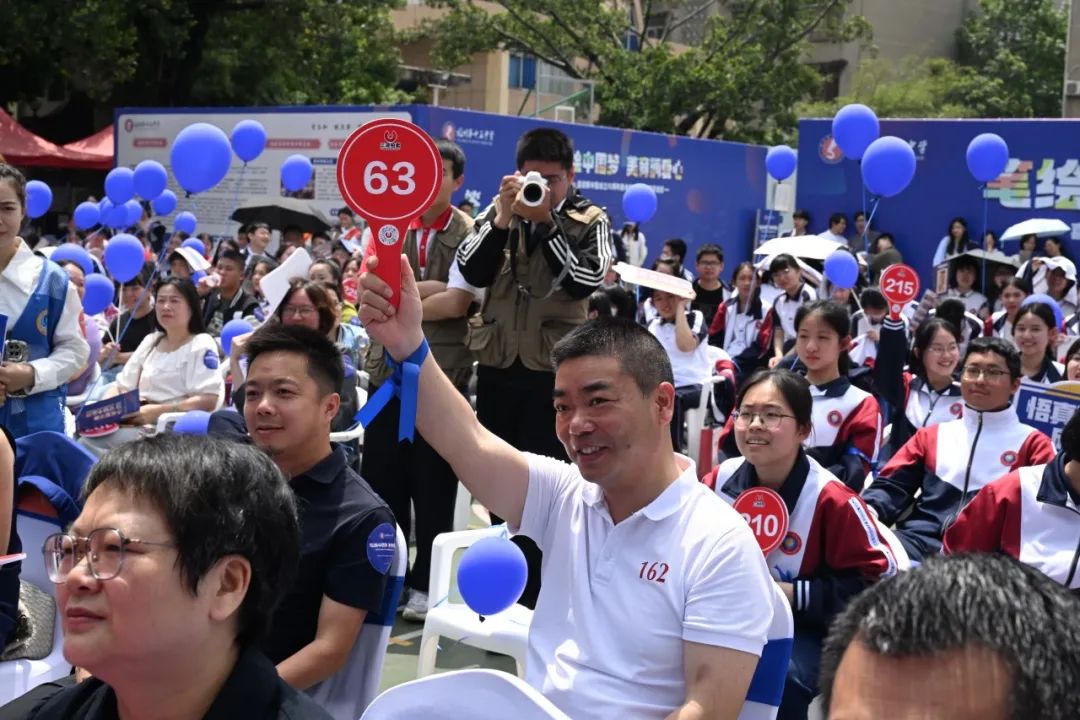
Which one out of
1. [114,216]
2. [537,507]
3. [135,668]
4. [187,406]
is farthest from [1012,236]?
[135,668]

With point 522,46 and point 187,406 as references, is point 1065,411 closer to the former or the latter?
point 187,406

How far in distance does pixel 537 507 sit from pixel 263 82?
73.9 ft

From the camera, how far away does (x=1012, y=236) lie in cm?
1370

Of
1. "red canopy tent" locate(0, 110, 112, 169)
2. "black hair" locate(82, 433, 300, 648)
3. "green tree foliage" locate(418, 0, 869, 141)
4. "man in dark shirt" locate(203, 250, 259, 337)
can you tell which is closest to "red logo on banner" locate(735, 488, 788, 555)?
"black hair" locate(82, 433, 300, 648)

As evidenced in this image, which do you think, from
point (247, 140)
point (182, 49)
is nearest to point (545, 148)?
point (247, 140)

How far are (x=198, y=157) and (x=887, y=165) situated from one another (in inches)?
166

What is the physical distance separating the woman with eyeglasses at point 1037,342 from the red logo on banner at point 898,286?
613 mm

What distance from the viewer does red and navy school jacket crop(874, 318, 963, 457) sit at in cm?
564

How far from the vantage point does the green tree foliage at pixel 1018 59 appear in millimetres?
41875

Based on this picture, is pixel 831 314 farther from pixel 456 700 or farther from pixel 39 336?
pixel 456 700

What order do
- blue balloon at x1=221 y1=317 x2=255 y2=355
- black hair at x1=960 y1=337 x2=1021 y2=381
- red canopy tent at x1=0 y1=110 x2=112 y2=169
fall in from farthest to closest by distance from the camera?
red canopy tent at x1=0 y1=110 x2=112 y2=169
blue balloon at x1=221 y1=317 x2=255 y2=355
black hair at x1=960 y1=337 x2=1021 y2=381

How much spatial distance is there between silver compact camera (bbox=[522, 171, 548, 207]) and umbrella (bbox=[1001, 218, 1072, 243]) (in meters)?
10.5

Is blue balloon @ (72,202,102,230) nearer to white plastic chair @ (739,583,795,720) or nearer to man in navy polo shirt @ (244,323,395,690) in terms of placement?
man in navy polo shirt @ (244,323,395,690)

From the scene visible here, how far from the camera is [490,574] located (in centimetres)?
296
